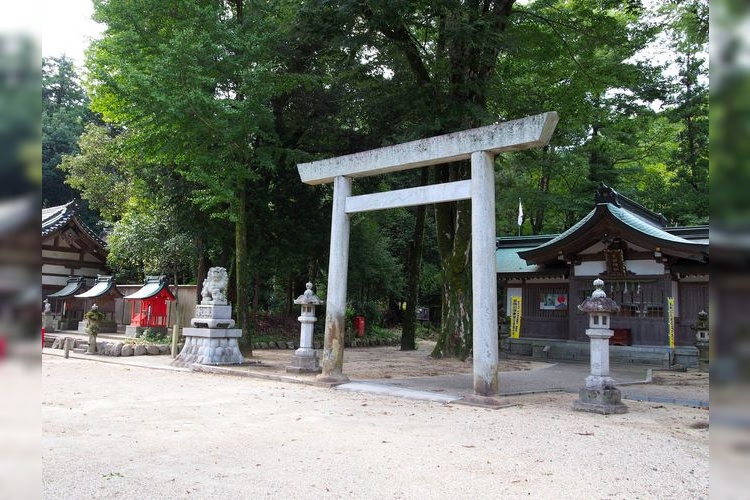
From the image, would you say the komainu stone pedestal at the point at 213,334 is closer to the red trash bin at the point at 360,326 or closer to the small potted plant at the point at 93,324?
the small potted plant at the point at 93,324

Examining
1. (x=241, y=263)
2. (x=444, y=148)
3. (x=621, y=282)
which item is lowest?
(x=621, y=282)

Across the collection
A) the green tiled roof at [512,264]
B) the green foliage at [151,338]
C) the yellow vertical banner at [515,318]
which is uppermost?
the green tiled roof at [512,264]

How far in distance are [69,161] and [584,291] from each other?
2195cm

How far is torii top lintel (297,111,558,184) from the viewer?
780cm

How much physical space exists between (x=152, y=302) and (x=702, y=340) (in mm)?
16436

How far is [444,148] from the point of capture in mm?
8852

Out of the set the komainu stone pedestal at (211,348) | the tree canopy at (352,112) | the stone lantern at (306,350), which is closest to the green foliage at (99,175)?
the tree canopy at (352,112)

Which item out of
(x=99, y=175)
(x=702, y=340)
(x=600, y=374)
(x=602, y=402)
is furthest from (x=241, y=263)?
(x=99, y=175)

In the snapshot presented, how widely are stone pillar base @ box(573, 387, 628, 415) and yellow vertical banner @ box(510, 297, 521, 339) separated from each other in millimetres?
11065

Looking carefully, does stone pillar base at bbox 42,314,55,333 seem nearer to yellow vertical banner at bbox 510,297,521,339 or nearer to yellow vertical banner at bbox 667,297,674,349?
yellow vertical banner at bbox 510,297,521,339

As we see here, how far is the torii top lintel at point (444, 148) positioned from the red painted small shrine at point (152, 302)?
8427 millimetres

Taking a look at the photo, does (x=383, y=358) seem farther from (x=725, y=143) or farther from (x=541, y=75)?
(x=725, y=143)

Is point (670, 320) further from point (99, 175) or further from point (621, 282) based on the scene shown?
point (99, 175)

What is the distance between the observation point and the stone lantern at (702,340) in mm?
14297
